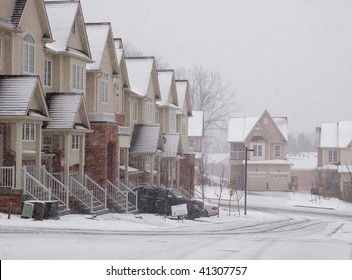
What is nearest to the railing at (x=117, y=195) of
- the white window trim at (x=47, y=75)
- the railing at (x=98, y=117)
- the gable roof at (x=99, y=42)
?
the railing at (x=98, y=117)

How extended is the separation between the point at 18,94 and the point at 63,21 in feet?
23.8

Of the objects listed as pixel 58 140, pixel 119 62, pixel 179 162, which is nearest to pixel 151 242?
pixel 58 140

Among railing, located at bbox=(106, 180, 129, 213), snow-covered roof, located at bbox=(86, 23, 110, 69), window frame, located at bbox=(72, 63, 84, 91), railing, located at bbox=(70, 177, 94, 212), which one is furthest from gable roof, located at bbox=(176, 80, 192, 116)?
railing, located at bbox=(70, 177, 94, 212)

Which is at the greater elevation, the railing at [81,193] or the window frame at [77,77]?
the window frame at [77,77]

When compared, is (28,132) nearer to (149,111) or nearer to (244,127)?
(149,111)

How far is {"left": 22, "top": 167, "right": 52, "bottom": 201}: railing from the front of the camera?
2322 centimetres

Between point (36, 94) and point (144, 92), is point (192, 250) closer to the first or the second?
point (36, 94)

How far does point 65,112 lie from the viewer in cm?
2658

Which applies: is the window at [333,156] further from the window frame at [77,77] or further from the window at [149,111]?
the window frame at [77,77]

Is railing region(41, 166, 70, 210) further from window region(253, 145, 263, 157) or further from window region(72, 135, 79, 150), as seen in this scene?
window region(253, 145, 263, 157)

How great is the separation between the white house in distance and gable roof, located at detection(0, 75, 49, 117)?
4654 centimetres

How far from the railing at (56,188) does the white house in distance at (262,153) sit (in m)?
42.8

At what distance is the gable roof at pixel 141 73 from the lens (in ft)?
132

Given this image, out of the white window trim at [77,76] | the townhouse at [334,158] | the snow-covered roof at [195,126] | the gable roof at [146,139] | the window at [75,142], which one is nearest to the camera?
the white window trim at [77,76]
